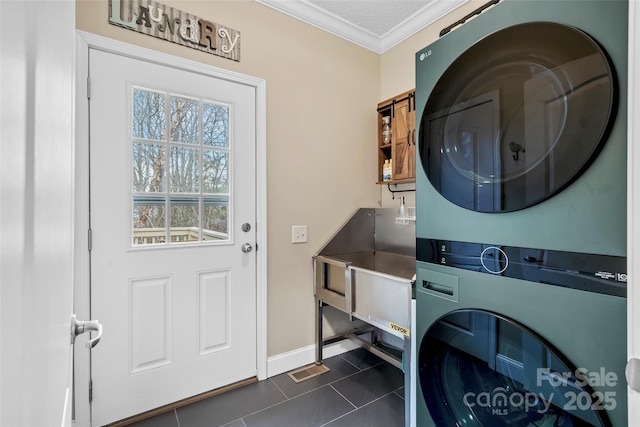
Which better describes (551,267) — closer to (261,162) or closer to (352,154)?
(261,162)

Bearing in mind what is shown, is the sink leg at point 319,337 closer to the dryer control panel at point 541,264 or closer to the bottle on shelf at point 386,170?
the bottle on shelf at point 386,170

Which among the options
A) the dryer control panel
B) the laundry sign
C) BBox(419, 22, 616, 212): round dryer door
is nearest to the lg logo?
BBox(419, 22, 616, 212): round dryer door

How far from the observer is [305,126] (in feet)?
7.14

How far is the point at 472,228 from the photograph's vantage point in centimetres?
97

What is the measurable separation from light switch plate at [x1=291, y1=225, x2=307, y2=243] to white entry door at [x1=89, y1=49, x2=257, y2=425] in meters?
0.30

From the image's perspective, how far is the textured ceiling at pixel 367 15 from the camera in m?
2.06

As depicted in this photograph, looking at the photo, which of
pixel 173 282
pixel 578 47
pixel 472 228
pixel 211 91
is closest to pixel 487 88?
pixel 578 47

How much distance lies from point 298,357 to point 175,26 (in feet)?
7.42

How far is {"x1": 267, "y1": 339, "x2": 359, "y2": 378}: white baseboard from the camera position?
202cm

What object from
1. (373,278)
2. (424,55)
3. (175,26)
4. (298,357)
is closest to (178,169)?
(175,26)

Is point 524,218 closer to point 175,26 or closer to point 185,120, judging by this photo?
point 185,120
